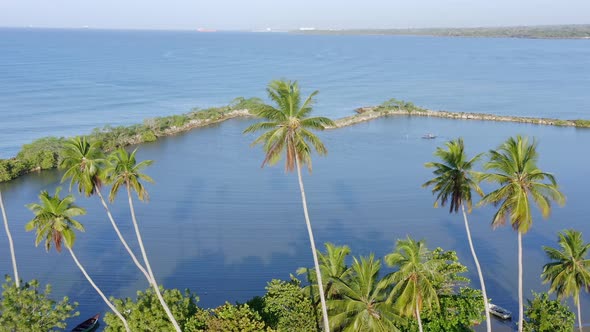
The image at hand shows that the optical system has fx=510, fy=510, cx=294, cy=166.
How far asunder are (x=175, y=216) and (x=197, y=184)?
7298 mm

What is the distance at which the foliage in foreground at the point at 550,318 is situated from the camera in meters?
20.0

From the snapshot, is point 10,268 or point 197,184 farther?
point 197,184

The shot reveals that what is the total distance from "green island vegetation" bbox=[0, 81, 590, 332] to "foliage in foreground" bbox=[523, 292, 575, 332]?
40 millimetres

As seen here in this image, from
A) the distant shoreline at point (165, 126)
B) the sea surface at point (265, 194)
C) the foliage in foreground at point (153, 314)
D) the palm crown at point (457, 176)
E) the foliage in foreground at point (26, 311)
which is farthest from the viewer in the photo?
the distant shoreline at point (165, 126)

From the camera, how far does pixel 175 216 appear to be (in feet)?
125

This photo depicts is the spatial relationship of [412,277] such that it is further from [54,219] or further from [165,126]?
[165,126]

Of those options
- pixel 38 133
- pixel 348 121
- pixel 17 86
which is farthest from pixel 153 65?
pixel 348 121

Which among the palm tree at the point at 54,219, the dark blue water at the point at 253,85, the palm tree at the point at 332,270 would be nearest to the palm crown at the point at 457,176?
the palm tree at the point at 332,270

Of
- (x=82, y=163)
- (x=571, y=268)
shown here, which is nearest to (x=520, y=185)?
(x=571, y=268)

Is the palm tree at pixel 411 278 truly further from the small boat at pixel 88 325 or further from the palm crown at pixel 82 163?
the small boat at pixel 88 325

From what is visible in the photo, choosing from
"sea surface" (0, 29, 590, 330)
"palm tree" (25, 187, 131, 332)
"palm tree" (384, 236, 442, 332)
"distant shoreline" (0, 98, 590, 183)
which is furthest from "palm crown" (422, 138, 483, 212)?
"distant shoreline" (0, 98, 590, 183)

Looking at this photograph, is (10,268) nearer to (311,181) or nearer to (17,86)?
(311,181)

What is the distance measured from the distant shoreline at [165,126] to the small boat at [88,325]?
2661 cm

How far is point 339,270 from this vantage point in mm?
19031
